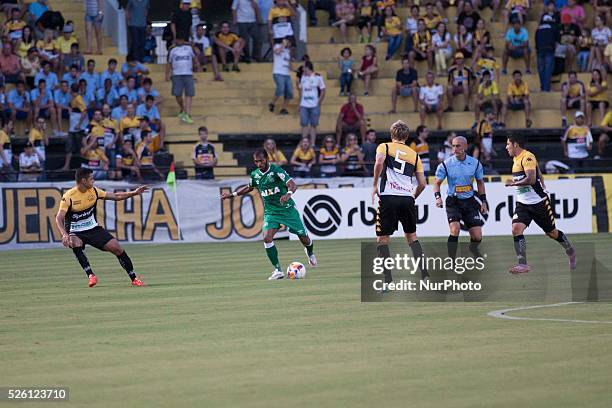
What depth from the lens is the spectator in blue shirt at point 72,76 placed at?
33.1 m

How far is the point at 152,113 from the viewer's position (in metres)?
33.2

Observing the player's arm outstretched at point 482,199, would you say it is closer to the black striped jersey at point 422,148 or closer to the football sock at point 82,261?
the football sock at point 82,261

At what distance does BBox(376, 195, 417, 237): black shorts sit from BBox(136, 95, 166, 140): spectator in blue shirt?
1753cm

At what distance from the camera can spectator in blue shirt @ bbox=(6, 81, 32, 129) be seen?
32.8 meters

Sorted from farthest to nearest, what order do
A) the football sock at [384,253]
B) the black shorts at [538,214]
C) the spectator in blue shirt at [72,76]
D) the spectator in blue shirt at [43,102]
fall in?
the spectator in blue shirt at [72,76] < the spectator in blue shirt at [43,102] < the black shorts at [538,214] < the football sock at [384,253]

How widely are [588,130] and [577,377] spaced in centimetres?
2429

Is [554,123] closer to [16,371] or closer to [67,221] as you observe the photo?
[67,221]

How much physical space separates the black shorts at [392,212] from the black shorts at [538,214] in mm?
3213

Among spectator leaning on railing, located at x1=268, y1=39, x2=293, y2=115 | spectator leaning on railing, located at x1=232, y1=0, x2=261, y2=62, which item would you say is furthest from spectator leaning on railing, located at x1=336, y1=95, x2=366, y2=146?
spectator leaning on railing, located at x1=232, y1=0, x2=261, y2=62

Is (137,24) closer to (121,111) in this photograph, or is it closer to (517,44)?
(121,111)

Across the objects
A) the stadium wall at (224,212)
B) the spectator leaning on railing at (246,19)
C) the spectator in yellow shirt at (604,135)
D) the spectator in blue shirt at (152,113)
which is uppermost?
the spectator leaning on railing at (246,19)

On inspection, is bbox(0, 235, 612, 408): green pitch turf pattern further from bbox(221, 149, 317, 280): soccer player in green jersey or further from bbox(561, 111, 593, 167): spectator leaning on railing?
bbox(561, 111, 593, 167): spectator leaning on railing

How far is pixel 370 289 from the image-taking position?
1570cm

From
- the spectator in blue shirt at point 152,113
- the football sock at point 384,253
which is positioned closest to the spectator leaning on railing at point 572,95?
the spectator in blue shirt at point 152,113
